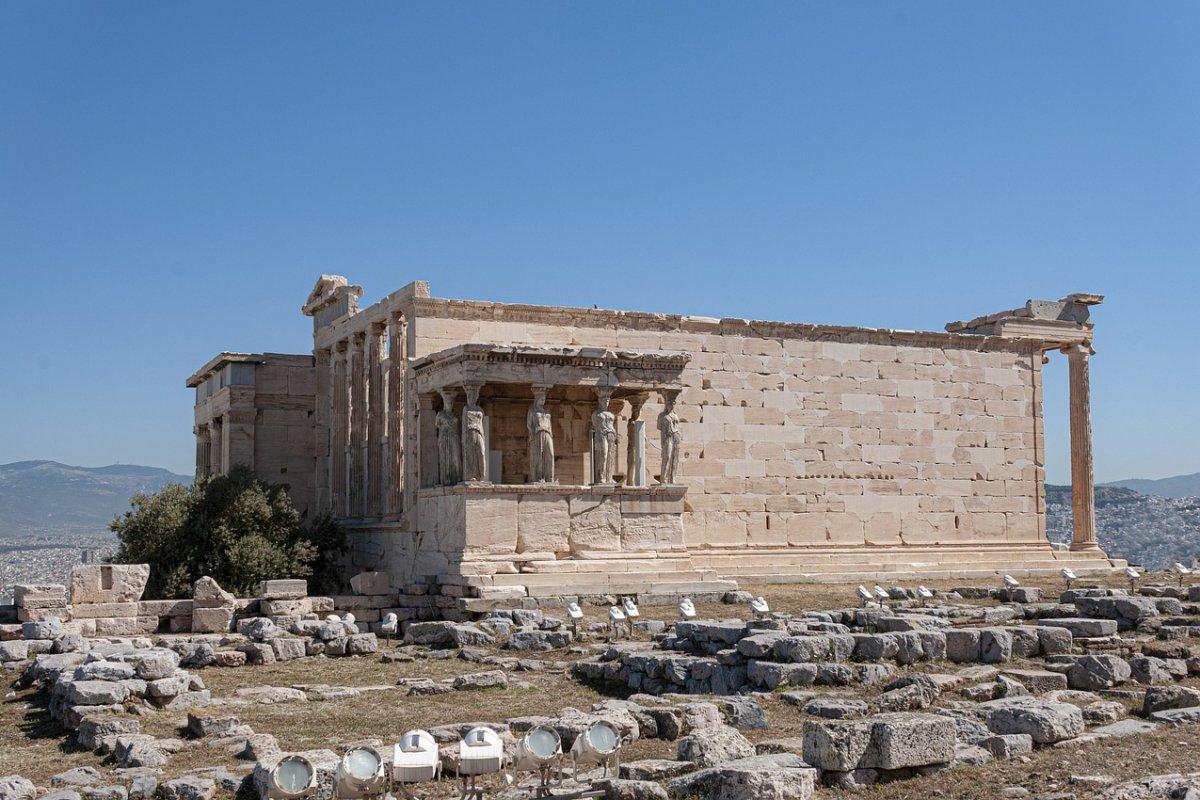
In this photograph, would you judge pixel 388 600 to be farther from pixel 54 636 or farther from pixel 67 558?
pixel 67 558

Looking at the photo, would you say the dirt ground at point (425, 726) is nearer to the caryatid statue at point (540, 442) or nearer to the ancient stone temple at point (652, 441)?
the ancient stone temple at point (652, 441)

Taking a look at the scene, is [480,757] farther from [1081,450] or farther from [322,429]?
[1081,450]

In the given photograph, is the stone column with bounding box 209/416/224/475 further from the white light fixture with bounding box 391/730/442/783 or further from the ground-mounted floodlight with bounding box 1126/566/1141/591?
the white light fixture with bounding box 391/730/442/783

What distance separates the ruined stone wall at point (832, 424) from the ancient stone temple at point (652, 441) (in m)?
0.04

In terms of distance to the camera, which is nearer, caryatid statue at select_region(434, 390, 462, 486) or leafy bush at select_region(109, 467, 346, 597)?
caryatid statue at select_region(434, 390, 462, 486)

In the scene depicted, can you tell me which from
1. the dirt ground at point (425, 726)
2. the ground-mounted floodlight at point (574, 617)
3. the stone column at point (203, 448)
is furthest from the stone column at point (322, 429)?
the dirt ground at point (425, 726)

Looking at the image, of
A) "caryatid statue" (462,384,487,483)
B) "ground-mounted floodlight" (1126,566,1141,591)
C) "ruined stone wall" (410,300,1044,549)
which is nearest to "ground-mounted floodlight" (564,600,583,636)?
"caryatid statue" (462,384,487,483)

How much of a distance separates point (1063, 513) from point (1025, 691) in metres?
89.0

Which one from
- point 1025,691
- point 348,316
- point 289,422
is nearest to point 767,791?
point 1025,691

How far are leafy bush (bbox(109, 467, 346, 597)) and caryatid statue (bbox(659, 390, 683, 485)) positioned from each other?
21.8 feet

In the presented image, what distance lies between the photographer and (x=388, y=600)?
21234mm

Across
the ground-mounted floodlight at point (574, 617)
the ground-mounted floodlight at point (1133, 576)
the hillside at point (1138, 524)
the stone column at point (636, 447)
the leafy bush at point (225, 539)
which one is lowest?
the hillside at point (1138, 524)

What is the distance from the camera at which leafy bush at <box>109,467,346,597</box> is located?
2361 cm

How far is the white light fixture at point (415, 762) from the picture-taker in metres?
8.37
